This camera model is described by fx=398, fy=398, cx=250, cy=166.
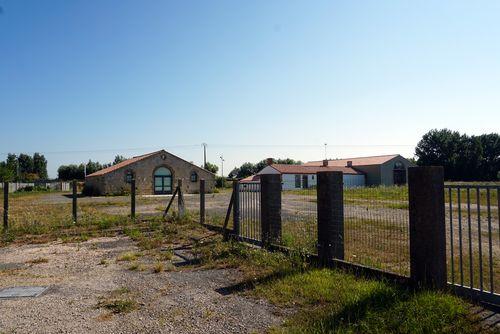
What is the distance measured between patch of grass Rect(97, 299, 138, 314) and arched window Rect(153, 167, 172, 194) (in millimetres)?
41528

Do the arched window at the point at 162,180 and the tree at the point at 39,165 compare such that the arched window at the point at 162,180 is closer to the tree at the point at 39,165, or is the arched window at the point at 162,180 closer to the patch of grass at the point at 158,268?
the patch of grass at the point at 158,268

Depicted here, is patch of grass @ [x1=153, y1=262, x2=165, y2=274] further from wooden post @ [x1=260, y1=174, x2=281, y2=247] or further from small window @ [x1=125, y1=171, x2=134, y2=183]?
small window @ [x1=125, y1=171, x2=134, y2=183]

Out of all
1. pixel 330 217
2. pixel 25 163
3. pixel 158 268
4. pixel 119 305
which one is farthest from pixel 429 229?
pixel 25 163

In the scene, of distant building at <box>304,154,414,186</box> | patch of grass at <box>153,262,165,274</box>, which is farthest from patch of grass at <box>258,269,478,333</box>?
distant building at <box>304,154,414,186</box>

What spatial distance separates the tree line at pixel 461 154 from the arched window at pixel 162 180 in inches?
2043

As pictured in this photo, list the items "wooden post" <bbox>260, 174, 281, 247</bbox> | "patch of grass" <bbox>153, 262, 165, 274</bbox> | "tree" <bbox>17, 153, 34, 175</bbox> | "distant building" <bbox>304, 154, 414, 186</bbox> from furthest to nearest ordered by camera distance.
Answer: "tree" <bbox>17, 153, 34, 175</bbox>, "distant building" <bbox>304, 154, 414, 186</bbox>, "wooden post" <bbox>260, 174, 281, 247</bbox>, "patch of grass" <bbox>153, 262, 165, 274</bbox>

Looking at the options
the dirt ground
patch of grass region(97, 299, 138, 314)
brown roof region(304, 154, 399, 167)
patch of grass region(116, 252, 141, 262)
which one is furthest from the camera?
brown roof region(304, 154, 399, 167)

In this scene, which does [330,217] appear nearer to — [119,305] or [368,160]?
[119,305]

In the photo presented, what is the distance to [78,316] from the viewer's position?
4832mm

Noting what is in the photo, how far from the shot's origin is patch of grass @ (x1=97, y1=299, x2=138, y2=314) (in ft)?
16.5

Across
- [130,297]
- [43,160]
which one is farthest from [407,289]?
[43,160]

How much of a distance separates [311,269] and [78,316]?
358 cm

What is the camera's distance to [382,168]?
60281 mm

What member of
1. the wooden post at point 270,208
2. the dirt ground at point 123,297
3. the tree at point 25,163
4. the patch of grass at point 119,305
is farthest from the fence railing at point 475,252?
the tree at point 25,163
